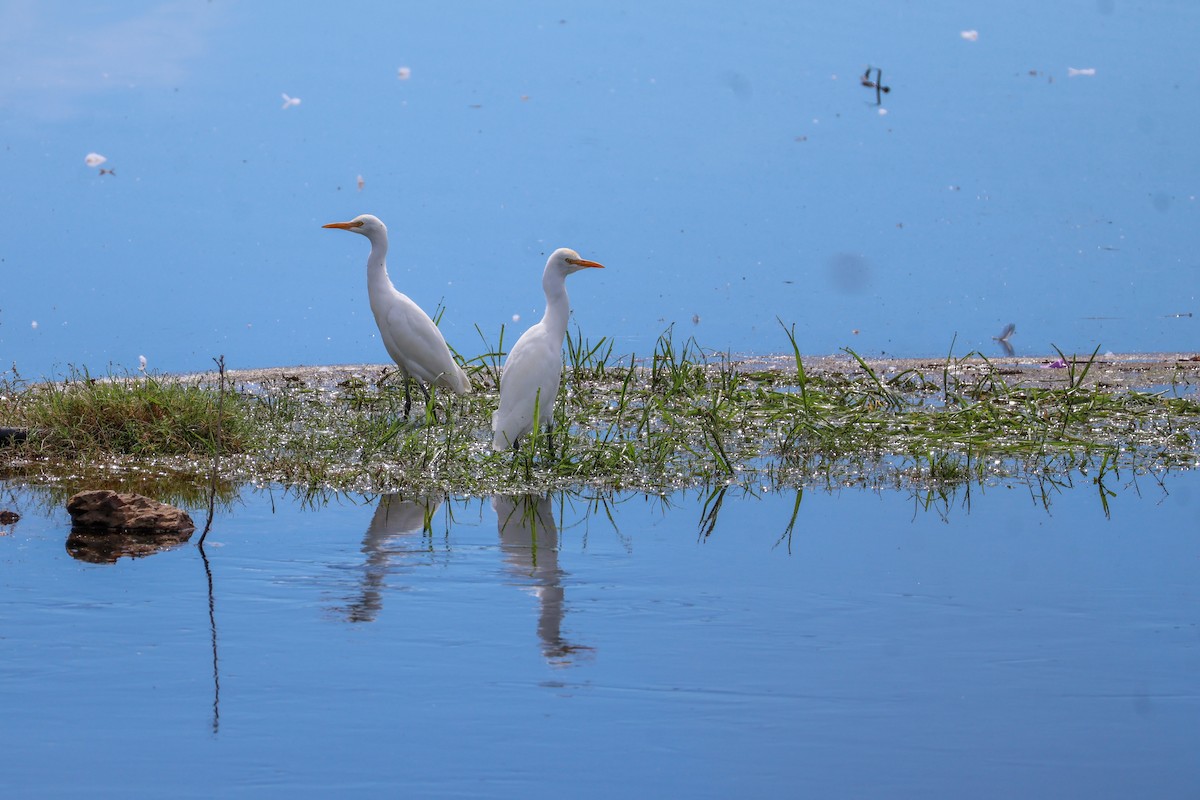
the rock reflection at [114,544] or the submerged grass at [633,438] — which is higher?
the submerged grass at [633,438]

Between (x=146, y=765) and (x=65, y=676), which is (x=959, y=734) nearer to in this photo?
(x=146, y=765)

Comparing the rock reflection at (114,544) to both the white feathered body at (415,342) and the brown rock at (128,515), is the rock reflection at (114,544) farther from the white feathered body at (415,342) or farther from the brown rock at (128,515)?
the white feathered body at (415,342)

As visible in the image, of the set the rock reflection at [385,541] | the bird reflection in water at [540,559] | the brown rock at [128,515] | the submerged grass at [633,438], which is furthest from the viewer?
the submerged grass at [633,438]

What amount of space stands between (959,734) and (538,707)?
1083mm

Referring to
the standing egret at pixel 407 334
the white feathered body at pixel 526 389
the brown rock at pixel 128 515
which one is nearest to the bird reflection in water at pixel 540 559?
the white feathered body at pixel 526 389

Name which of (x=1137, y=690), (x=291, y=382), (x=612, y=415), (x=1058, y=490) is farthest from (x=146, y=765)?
(x=291, y=382)

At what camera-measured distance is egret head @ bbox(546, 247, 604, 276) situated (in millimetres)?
7977

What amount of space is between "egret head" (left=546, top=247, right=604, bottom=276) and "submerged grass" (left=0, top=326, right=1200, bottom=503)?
81 centimetres

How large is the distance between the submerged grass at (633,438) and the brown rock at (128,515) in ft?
2.55

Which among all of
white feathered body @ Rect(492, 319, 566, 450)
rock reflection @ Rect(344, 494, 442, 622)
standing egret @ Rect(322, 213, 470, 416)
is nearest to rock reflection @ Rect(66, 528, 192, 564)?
rock reflection @ Rect(344, 494, 442, 622)

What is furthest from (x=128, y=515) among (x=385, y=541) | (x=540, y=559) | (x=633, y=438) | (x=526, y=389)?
(x=633, y=438)

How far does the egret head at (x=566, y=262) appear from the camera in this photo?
798 centimetres

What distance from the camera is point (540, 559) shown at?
5.56 meters

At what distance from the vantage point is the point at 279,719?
12.6 ft
